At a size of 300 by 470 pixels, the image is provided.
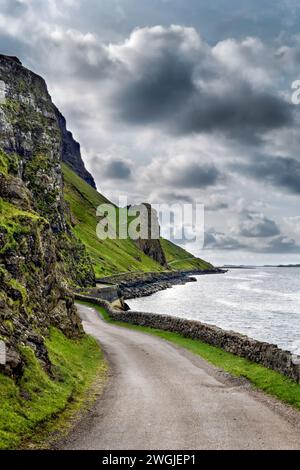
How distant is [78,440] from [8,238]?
48.1ft

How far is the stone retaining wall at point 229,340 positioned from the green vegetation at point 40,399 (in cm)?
942

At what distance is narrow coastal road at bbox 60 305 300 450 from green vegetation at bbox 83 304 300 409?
2.35ft

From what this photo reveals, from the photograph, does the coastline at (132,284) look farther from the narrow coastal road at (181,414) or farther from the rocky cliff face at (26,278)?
the narrow coastal road at (181,414)

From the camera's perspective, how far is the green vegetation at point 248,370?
1855 centimetres

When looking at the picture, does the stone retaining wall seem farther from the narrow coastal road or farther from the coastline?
the coastline

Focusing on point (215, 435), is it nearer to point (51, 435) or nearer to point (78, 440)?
point (78, 440)

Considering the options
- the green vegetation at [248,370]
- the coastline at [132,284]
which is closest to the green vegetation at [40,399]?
the green vegetation at [248,370]

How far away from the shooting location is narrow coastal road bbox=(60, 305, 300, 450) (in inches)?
502

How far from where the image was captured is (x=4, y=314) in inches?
716

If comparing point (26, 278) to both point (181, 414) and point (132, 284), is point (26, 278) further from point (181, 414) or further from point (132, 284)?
point (132, 284)

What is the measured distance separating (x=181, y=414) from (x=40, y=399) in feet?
17.6

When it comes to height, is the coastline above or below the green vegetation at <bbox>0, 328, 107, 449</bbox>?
below

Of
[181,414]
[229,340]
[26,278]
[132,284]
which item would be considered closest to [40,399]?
[181,414]

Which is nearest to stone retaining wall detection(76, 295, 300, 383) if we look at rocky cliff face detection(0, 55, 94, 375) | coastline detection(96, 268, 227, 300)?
rocky cliff face detection(0, 55, 94, 375)
